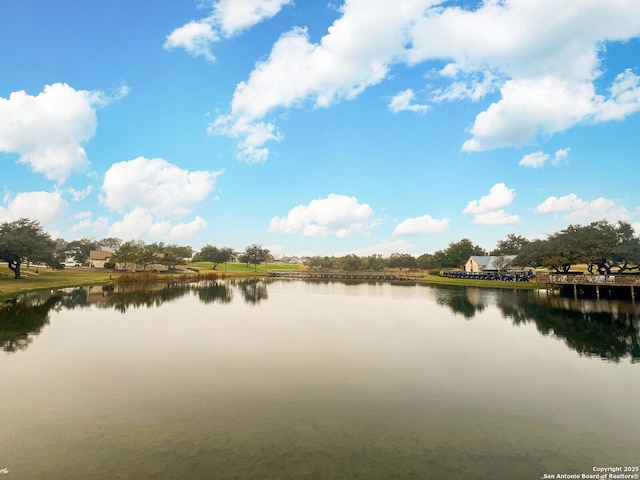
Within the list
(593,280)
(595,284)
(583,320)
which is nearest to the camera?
(583,320)

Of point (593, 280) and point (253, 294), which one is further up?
point (593, 280)

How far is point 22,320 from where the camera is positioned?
80.9ft

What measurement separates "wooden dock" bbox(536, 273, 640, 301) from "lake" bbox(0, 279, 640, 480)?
983 inches

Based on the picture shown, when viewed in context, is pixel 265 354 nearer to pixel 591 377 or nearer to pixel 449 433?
pixel 449 433

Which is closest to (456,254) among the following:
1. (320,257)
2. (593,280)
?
(320,257)

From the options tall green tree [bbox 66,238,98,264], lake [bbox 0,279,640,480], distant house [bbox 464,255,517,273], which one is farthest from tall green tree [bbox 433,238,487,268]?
tall green tree [bbox 66,238,98,264]

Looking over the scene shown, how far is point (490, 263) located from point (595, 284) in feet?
183

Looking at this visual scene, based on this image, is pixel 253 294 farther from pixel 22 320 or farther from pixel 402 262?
pixel 402 262

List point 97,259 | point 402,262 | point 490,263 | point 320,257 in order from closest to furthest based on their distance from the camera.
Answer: point 490,263 → point 97,259 → point 402,262 → point 320,257

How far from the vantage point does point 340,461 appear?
7.98 m

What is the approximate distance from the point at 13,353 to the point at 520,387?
20888mm

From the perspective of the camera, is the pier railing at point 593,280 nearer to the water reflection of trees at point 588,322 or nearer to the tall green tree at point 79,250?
the water reflection of trees at point 588,322

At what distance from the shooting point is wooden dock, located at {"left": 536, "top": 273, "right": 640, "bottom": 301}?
42.5m

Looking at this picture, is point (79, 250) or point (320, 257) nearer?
point (79, 250)
